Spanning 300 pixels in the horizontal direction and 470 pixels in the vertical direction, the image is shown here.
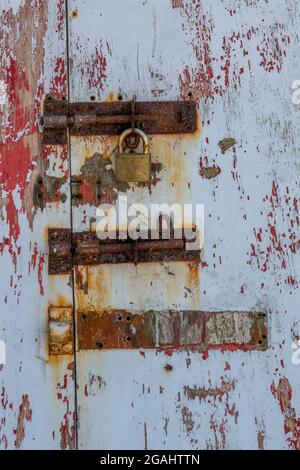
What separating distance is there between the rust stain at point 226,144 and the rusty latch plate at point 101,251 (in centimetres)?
31

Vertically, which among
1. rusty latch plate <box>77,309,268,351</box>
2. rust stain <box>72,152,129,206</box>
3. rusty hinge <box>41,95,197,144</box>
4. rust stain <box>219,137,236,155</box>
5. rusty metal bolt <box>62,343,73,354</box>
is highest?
rusty hinge <box>41,95,197,144</box>

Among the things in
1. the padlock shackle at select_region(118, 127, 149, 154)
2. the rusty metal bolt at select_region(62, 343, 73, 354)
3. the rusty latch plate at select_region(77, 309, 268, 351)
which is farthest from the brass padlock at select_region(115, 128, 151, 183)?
the rusty metal bolt at select_region(62, 343, 73, 354)

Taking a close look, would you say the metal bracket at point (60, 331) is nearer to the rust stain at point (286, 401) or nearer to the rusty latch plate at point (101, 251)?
the rusty latch plate at point (101, 251)

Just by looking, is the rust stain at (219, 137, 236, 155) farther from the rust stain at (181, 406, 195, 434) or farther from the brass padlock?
the rust stain at (181, 406, 195, 434)

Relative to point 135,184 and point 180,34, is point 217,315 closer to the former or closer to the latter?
point 135,184

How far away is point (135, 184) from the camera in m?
A: 1.77

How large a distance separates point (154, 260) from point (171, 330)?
0.22m

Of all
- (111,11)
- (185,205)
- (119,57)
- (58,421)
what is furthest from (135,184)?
(58,421)

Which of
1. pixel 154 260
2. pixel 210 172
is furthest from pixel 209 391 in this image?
pixel 210 172

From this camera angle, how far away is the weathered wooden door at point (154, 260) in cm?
174

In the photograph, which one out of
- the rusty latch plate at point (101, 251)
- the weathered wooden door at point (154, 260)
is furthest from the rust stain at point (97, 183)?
the rusty latch plate at point (101, 251)

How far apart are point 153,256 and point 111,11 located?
786 mm

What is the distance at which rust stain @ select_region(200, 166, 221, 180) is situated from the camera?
5.82ft

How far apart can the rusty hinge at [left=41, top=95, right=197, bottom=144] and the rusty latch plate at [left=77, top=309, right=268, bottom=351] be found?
1.84 ft
